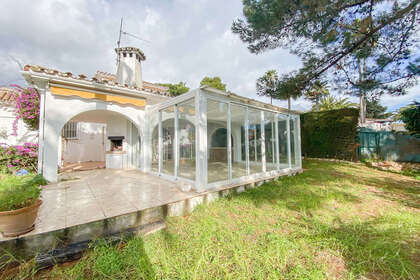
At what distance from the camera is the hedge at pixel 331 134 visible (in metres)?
9.76

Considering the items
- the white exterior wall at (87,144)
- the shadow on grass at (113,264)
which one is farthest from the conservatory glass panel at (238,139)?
the white exterior wall at (87,144)

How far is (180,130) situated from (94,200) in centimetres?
287

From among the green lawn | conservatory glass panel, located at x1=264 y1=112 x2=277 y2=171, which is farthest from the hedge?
the green lawn

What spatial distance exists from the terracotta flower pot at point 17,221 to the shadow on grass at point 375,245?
4283 mm

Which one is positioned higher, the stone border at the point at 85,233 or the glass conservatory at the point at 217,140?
the glass conservatory at the point at 217,140

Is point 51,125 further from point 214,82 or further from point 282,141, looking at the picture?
point 214,82

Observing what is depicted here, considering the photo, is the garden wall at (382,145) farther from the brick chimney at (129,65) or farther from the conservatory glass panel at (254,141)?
the brick chimney at (129,65)

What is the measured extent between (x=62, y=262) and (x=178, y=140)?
12.1 feet

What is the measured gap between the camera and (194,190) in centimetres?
433

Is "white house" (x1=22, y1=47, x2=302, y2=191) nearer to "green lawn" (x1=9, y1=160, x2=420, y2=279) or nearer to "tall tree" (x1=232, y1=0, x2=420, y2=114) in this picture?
"green lawn" (x1=9, y1=160, x2=420, y2=279)

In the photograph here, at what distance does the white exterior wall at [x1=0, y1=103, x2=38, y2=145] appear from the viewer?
734 cm

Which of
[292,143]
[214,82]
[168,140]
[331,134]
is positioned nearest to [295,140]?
[292,143]

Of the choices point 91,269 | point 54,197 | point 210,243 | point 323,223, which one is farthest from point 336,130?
point 54,197

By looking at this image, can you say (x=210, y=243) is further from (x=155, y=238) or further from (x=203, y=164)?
(x=203, y=164)
